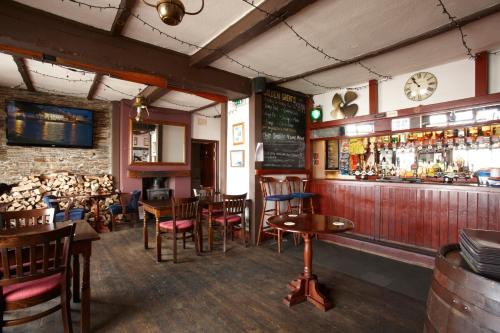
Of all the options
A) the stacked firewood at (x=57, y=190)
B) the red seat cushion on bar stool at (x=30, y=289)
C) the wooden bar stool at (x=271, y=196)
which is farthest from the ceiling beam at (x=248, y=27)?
the stacked firewood at (x=57, y=190)

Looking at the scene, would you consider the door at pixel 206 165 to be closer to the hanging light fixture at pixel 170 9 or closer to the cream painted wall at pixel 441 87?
the cream painted wall at pixel 441 87

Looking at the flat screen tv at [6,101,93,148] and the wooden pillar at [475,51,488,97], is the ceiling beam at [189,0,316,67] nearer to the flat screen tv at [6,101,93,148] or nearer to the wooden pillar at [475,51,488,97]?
the wooden pillar at [475,51,488,97]

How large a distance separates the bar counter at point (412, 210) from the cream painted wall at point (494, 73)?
130cm

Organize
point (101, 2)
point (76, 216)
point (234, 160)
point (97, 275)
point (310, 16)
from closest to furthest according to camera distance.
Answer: point (101, 2), point (310, 16), point (97, 275), point (76, 216), point (234, 160)

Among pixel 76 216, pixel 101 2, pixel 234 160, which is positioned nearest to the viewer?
pixel 101 2

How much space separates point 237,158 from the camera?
4688mm

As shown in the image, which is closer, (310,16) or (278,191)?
(310,16)

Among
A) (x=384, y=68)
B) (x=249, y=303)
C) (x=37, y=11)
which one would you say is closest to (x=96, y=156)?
(x=37, y=11)

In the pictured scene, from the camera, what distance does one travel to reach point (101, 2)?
7.88 ft

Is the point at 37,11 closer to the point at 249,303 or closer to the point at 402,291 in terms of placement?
the point at 249,303

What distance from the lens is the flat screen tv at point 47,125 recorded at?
4.98 metres

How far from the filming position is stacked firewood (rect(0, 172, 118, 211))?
4.77 m

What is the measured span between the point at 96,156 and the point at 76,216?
1.86 meters

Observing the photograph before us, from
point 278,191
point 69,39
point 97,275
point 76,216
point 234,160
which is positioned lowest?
point 97,275
